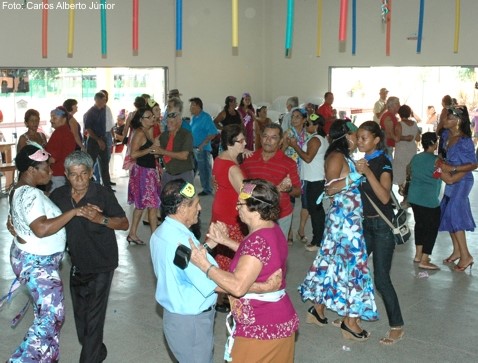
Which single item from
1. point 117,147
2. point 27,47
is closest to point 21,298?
point 27,47

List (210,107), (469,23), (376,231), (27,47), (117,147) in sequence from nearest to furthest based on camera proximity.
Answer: (376,231)
(27,47)
(469,23)
(117,147)
(210,107)

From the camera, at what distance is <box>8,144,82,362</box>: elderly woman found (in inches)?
157

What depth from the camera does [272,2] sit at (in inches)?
660

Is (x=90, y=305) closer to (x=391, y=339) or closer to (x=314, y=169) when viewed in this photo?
(x=391, y=339)

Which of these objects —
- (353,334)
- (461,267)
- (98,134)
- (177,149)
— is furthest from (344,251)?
(98,134)

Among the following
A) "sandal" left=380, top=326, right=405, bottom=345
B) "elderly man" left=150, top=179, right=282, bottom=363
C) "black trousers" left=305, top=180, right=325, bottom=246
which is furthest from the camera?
"black trousers" left=305, top=180, right=325, bottom=246

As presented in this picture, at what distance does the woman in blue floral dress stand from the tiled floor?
0.91 ft

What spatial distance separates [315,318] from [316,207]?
2.34 meters

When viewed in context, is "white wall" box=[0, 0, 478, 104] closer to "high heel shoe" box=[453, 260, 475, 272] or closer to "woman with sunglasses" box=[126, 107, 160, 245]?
"woman with sunglasses" box=[126, 107, 160, 245]

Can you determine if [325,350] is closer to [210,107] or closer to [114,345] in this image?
[114,345]

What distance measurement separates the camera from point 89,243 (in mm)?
4152

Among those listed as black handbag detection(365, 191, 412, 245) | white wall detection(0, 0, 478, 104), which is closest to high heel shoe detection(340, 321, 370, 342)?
black handbag detection(365, 191, 412, 245)

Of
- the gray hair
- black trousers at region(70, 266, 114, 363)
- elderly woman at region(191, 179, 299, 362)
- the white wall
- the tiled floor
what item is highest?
the white wall

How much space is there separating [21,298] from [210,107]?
10014 mm
